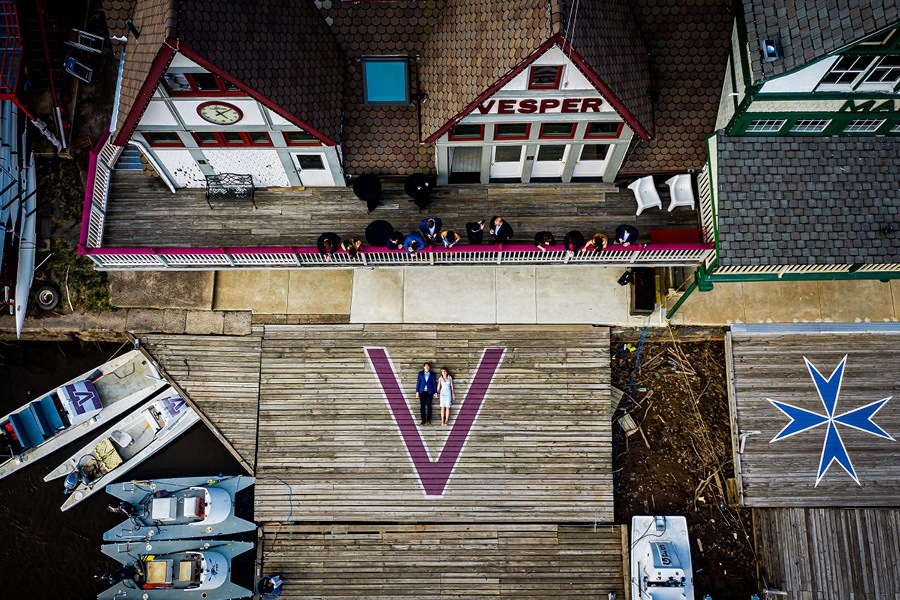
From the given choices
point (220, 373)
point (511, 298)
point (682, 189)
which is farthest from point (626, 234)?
point (220, 373)

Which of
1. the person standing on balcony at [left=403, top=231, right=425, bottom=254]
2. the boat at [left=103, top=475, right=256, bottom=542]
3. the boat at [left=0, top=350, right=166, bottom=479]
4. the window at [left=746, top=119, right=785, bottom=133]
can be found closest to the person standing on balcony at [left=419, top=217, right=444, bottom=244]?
the person standing on balcony at [left=403, top=231, right=425, bottom=254]

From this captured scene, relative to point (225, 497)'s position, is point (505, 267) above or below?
above

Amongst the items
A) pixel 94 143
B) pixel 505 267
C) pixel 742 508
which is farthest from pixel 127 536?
pixel 742 508

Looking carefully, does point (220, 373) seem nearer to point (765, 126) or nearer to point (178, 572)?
point (178, 572)

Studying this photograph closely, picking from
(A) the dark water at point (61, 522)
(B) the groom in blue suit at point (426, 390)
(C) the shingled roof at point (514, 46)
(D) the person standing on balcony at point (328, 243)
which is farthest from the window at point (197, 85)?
(A) the dark water at point (61, 522)

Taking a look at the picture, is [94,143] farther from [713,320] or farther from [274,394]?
[713,320]

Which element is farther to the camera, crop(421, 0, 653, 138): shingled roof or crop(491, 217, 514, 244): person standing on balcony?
crop(491, 217, 514, 244): person standing on balcony

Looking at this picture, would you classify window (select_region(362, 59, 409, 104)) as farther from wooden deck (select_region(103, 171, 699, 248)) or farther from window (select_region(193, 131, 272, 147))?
window (select_region(193, 131, 272, 147))
